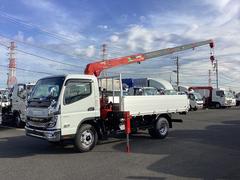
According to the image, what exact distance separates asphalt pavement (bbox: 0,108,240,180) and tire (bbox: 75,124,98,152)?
0.26m

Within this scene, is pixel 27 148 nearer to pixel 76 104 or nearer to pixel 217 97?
pixel 76 104

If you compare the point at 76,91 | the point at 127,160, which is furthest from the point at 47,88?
the point at 127,160

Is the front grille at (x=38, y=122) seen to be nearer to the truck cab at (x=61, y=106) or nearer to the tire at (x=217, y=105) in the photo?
the truck cab at (x=61, y=106)

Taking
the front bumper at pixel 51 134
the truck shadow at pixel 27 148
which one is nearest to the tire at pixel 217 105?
the truck shadow at pixel 27 148

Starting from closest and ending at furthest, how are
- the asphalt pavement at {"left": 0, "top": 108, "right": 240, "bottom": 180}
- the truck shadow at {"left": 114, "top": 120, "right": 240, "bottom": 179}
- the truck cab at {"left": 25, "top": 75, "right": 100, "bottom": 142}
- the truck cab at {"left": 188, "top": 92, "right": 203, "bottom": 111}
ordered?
the asphalt pavement at {"left": 0, "top": 108, "right": 240, "bottom": 180} < the truck shadow at {"left": 114, "top": 120, "right": 240, "bottom": 179} < the truck cab at {"left": 25, "top": 75, "right": 100, "bottom": 142} < the truck cab at {"left": 188, "top": 92, "right": 203, "bottom": 111}

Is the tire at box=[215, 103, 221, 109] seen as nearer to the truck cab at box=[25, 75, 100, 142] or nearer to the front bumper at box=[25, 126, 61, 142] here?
the truck cab at box=[25, 75, 100, 142]

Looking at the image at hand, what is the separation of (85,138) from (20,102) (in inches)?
324

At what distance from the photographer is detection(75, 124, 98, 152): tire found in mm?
10336

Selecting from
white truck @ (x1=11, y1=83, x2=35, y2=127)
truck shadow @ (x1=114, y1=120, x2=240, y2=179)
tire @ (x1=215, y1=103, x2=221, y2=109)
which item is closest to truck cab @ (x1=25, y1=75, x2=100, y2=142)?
truck shadow @ (x1=114, y1=120, x2=240, y2=179)

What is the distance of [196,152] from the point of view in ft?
34.2

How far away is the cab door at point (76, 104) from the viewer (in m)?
10.0

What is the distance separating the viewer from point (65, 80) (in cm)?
1025

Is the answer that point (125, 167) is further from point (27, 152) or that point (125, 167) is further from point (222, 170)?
point (27, 152)

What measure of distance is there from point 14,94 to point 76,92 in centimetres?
A: 869
